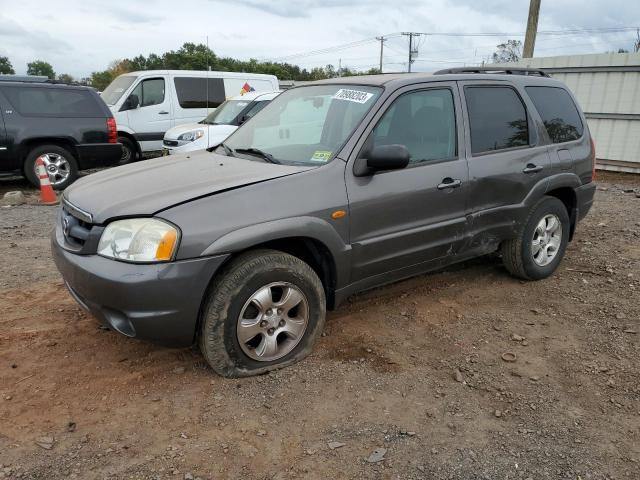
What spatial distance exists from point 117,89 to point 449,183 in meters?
10.4

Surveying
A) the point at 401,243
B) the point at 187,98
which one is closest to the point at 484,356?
the point at 401,243

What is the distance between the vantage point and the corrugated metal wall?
10516 mm

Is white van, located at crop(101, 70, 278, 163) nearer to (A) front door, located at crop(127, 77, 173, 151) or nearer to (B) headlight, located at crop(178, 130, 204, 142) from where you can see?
(A) front door, located at crop(127, 77, 173, 151)

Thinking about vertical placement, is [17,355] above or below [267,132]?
below

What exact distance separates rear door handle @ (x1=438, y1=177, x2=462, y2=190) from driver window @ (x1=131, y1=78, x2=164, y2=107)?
32.0 ft

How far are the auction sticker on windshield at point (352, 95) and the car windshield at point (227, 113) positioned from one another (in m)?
6.71

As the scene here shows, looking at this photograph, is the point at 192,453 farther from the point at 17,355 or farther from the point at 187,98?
the point at 187,98

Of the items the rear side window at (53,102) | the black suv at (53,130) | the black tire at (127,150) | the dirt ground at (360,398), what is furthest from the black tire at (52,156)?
the dirt ground at (360,398)

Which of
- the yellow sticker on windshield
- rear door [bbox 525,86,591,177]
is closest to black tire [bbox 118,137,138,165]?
the yellow sticker on windshield

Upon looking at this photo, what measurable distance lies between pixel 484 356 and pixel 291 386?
1.33 metres

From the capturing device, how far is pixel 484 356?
136 inches

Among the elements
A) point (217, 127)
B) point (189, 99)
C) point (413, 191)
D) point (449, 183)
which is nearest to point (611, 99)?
point (217, 127)

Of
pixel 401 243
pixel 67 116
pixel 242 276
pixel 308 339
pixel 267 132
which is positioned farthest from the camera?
pixel 67 116

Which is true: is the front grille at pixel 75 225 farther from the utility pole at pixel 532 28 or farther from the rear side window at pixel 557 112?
the utility pole at pixel 532 28
